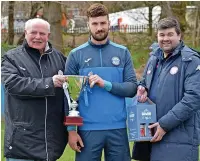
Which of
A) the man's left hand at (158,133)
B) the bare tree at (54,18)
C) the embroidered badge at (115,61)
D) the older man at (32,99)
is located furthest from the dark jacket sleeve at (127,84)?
the bare tree at (54,18)

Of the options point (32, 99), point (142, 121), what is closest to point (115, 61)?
point (142, 121)

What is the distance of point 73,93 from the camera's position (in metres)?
4.33

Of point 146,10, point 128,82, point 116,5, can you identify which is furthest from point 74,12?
point 128,82

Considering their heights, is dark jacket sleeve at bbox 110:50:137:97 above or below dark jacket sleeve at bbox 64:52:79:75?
below

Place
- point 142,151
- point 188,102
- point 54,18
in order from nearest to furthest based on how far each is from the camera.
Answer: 1. point 188,102
2. point 142,151
3. point 54,18

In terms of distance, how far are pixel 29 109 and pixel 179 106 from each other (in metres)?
1.36

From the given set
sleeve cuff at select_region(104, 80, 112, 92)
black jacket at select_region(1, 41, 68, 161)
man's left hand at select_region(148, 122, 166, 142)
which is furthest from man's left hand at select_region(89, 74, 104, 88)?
man's left hand at select_region(148, 122, 166, 142)

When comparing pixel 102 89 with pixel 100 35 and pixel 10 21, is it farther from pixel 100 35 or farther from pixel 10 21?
pixel 10 21

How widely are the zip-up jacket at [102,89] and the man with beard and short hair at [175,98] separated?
0.75ft

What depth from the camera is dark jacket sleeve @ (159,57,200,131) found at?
4195 mm

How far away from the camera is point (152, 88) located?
4.52 metres

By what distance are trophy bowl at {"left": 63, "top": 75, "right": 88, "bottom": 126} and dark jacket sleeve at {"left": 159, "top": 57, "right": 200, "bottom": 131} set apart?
785 mm

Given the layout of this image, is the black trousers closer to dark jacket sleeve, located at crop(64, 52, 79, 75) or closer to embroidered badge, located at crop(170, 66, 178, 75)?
embroidered badge, located at crop(170, 66, 178, 75)

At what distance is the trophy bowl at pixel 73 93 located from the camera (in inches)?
168
